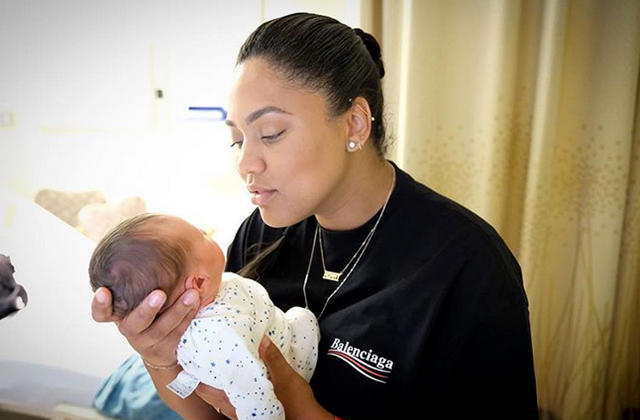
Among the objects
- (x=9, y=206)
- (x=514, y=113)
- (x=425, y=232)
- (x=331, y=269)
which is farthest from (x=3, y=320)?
(x=514, y=113)

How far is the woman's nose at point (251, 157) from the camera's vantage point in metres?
0.98

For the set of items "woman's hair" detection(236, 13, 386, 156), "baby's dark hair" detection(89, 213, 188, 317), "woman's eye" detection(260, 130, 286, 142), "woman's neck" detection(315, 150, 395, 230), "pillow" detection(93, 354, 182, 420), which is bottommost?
"pillow" detection(93, 354, 182, 420)

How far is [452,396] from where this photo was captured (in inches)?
39.0

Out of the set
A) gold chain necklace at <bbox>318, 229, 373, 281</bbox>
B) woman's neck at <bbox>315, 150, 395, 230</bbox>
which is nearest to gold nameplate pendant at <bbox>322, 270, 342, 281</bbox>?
gold chain necklace at <bbox>318, 229, 373, 281</bbox>

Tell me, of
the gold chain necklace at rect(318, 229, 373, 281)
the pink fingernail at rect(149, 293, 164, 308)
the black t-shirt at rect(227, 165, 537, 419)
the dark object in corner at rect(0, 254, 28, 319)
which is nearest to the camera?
the pink fingernail at rect(149, 293, 164, 308)

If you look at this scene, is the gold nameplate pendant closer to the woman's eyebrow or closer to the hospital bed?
the woman's eyebrow

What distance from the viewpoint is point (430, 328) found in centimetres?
96

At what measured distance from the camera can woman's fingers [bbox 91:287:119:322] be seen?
835 millimetres

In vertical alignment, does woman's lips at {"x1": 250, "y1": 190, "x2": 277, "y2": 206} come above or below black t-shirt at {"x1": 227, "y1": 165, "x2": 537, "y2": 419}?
above

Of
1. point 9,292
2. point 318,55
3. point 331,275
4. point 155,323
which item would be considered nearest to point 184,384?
point 155,323

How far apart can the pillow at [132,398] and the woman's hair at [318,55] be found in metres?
1.05

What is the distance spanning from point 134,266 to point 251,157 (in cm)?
31

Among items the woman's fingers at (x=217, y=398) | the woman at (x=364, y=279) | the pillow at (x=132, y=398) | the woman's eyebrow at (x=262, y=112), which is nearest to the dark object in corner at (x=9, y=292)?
the pillow at (x=132, y=398)

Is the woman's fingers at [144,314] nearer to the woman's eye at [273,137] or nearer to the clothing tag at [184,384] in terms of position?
the clothing tag at [184,384]
